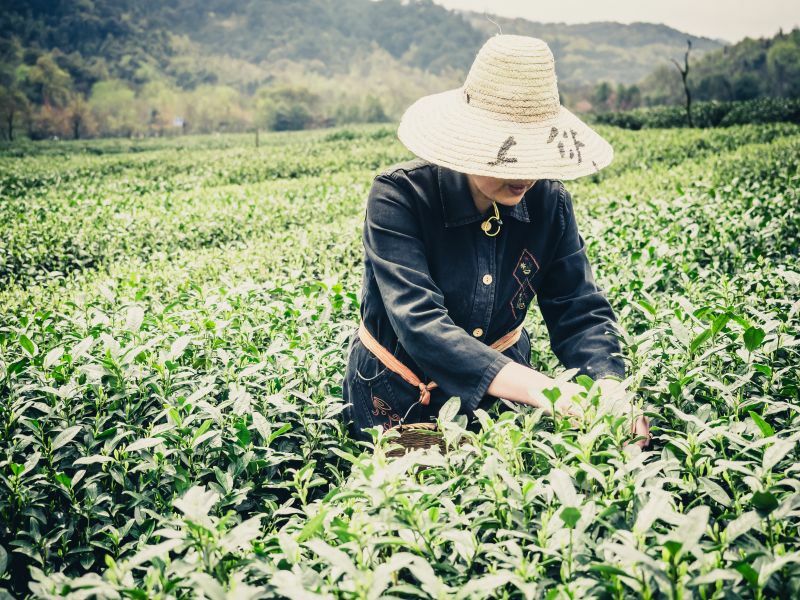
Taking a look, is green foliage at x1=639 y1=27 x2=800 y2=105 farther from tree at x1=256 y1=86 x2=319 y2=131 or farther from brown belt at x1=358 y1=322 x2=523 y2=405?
brown belt at x1=358 y1=322 x2=523 y2=405

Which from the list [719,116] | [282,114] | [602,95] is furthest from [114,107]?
[719,116]

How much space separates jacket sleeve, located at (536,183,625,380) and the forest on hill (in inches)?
30.6

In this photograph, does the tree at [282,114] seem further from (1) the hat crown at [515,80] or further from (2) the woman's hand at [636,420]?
(2) the woman's hand at [636,420]

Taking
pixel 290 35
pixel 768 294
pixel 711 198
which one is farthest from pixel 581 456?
pixel 290 35

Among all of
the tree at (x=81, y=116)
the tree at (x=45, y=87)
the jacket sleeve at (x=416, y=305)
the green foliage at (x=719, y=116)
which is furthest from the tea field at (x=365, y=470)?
the tree at (x=45, y=87)

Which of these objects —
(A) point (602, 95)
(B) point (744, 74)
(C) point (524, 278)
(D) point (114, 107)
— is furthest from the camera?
(D) point (114, 107)

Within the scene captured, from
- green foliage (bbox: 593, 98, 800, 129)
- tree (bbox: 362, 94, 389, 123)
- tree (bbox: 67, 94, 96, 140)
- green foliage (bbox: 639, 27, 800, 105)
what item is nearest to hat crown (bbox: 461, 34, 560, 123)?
green foliage (bbox: 593, 98, 800, 129)

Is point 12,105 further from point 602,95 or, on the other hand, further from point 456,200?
point 456,200

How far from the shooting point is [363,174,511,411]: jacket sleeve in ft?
5.65

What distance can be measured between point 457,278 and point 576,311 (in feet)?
1.37

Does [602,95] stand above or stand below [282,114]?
above

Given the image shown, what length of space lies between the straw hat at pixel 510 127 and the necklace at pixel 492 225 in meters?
0.33

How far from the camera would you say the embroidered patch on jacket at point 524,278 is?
2.16 m

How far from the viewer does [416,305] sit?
1790mm
